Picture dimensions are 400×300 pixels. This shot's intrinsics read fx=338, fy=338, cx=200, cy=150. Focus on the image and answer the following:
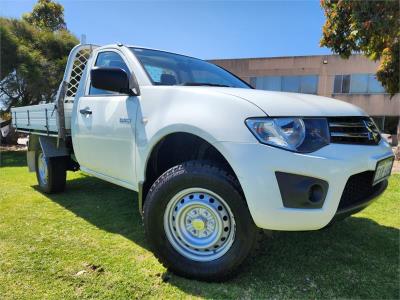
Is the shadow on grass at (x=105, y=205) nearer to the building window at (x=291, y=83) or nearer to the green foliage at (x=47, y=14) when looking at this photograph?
the green foliage at (x=47, y=14)

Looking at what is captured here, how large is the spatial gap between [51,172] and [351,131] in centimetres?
410

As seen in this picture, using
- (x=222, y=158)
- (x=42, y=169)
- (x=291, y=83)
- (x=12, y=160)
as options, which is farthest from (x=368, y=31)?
(x=291, y=83)

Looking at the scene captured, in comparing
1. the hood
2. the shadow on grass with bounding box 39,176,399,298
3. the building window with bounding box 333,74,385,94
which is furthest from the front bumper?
the building window with bounding box 333,74,385,94

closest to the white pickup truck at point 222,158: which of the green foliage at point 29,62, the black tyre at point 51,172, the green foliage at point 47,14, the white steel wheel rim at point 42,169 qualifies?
the black tyre at point 51,172

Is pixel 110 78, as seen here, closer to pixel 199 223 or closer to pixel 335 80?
pixel 199 223

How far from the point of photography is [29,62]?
11.7m

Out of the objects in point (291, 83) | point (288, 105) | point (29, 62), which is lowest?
point (288, 105)

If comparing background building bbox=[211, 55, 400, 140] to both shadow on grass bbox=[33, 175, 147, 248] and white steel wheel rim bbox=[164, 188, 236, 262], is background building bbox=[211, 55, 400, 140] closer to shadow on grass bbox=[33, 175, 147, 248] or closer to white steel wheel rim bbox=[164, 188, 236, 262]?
shadow on grass bbox=[33, 175, 147, 248]

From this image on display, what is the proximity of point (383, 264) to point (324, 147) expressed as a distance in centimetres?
141

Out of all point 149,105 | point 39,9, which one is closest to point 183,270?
point 149,105

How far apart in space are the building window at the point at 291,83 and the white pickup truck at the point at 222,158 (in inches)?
965

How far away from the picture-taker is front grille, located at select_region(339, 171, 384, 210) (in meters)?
2.38

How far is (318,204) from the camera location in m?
2.18

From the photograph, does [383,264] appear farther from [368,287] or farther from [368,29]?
[368,29]
